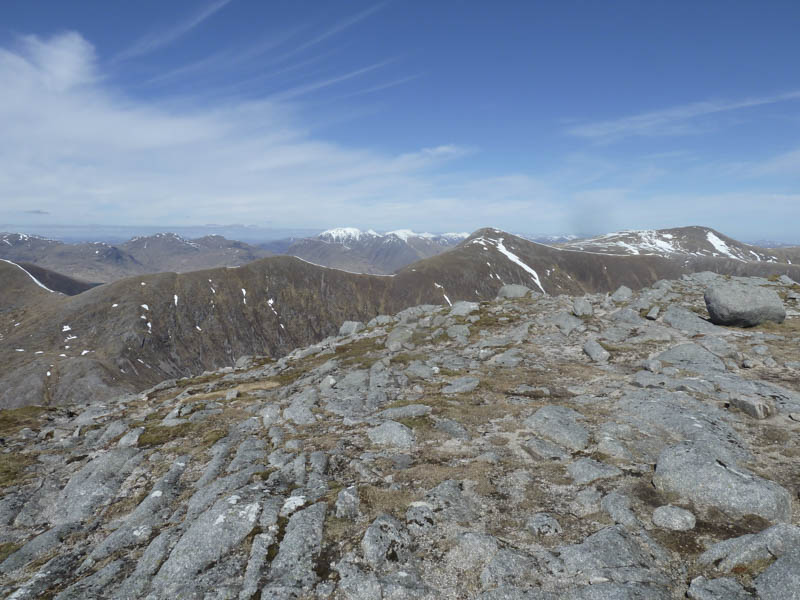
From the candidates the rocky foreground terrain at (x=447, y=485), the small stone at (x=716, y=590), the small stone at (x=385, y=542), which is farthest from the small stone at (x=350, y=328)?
the small stone at (x=716, y=590)

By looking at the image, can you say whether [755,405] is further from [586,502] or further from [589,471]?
[586,502]

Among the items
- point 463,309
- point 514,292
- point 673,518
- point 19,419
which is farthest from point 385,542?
point 514,292

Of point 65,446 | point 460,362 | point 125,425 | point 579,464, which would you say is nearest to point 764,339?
point 460,362

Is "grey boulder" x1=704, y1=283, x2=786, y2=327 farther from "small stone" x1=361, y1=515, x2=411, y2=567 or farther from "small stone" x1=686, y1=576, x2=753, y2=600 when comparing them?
"small stone" x1=361, y1=515, x2=411, y2=567

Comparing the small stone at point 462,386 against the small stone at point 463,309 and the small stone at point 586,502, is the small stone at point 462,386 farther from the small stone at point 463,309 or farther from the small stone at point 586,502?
the small stone at point 463,309

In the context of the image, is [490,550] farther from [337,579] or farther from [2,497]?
[2,497]
